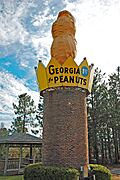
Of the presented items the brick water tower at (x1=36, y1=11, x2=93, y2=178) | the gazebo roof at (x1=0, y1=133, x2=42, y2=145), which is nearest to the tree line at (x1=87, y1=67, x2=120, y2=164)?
the gazebo roof at (x1=0, y1=133, x2=42, y2=145)

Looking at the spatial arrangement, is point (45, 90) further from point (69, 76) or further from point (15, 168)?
point (15, 168)

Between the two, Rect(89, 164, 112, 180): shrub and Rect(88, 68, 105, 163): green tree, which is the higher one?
Rect(88, 68, 105, 163): green tree

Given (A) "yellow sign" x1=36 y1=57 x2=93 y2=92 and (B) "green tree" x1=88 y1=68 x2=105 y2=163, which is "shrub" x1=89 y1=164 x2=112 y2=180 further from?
(B) "green tree" x1=88 y1=68 x2=105 y2=163

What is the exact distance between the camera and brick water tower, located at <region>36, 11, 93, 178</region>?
13.0 metres

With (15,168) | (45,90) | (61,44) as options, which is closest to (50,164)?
(45,90)

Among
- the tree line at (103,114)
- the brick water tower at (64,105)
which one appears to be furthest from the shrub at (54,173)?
the tree line at (103,114)

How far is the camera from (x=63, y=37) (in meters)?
14.7

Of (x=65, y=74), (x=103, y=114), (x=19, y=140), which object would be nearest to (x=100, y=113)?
(x=103, y=114)

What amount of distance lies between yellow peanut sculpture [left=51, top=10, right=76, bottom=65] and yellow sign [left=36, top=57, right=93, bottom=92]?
0.63 metres

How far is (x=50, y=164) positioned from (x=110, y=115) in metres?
19.1

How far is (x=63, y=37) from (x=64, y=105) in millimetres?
4321

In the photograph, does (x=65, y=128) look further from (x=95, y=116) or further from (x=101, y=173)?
(x=95, y=116)

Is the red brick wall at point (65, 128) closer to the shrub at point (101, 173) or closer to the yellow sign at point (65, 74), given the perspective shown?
the yellow sign at point (65, 74)

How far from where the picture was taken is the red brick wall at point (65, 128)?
1288 cm
